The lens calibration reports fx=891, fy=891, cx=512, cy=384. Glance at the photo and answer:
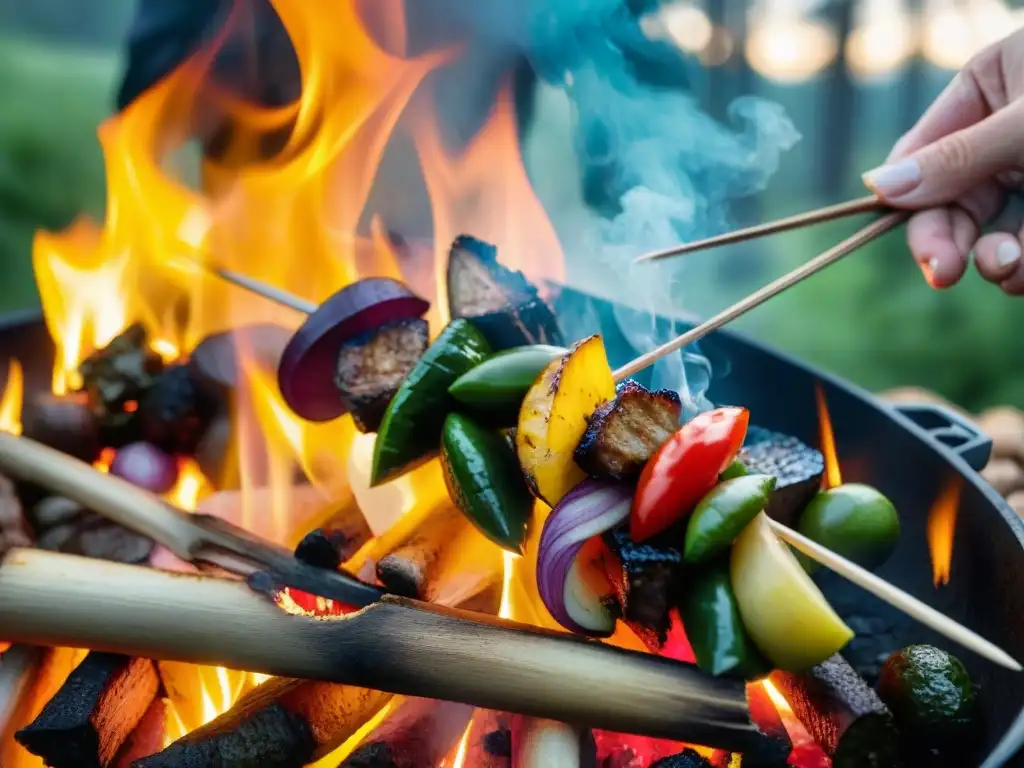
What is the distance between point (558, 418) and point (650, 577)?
0.31 m

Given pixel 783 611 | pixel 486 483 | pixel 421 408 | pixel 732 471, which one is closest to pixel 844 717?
pixel 783 611

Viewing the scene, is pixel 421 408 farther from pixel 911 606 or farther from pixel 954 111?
pixel 954 111

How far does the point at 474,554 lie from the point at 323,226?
4.30 feet

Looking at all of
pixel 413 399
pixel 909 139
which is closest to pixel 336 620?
pixel 413 399

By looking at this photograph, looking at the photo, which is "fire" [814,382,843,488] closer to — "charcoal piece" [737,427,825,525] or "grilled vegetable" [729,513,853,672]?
"charcoal piece" [737,427,825,525]

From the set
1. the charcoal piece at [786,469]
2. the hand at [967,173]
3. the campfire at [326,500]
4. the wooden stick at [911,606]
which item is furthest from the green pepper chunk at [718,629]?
the hand at [967,173]

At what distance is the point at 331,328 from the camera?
2.07 meters

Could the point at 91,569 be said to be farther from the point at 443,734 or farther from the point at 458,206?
the point at 458,206

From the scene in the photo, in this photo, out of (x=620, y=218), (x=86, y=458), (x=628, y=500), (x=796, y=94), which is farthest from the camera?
(x=796, y=94)

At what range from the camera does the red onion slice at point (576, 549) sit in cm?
148

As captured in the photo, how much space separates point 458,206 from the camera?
2826 millimetres

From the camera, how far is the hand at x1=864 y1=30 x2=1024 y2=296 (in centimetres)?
204

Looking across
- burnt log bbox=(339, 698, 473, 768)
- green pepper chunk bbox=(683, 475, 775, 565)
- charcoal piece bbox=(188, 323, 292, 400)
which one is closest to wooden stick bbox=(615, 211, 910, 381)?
green pepper chunk bbox=(683, 475, 775, 565)

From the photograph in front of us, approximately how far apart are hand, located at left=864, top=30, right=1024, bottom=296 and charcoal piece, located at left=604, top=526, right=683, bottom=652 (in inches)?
43.9
